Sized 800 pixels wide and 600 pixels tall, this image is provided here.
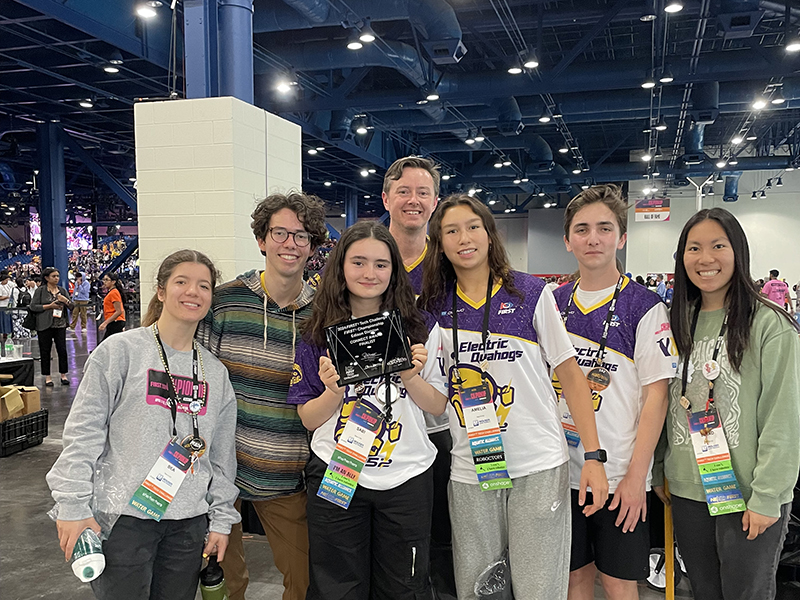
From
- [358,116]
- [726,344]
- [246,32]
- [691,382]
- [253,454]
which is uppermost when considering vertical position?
[358,116]

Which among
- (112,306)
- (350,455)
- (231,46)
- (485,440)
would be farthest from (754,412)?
(112,306)

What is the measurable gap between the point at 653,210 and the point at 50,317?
55.8 feet

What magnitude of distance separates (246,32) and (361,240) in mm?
2522

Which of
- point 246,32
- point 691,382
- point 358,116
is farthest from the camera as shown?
point 358,116

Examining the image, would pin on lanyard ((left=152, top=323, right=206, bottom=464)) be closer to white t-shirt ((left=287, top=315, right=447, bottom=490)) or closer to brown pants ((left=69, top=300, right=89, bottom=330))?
white t-shirt ((left=287, top=315, right=447, bottom=490))

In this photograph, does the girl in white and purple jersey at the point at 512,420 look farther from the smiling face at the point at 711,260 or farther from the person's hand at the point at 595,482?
the smiling face at the point at 711,260

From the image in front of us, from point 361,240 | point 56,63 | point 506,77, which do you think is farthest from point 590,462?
point 56,63

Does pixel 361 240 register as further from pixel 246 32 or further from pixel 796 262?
pixel 796 262

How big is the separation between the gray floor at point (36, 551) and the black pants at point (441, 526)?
1046 millimetres

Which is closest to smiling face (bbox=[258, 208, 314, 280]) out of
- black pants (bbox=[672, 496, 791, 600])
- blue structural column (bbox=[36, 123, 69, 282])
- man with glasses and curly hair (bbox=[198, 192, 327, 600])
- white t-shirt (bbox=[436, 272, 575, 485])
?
man with glasses and curly hair (bbox=[198, 192, 327, 600])

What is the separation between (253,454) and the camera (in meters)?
2.06

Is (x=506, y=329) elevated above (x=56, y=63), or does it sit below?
below

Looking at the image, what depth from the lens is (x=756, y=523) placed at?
1759mm

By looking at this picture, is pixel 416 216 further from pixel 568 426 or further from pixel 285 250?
pixel 568 426
